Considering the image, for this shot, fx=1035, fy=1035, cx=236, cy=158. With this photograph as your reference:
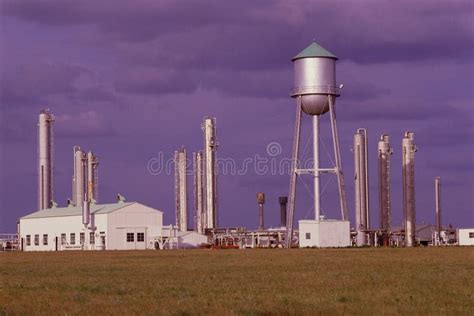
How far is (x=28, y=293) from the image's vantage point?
30.9 meters

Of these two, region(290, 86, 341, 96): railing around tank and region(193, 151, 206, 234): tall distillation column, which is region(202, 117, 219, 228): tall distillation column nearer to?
region(193, 151, 206, 234): tall distillation column

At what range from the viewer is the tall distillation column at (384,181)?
120 meters

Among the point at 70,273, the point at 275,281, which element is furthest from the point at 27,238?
the point at 275,281

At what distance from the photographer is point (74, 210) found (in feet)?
407

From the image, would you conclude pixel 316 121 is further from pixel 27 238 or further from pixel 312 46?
pixel 27 238

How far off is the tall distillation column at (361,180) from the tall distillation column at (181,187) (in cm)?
2408

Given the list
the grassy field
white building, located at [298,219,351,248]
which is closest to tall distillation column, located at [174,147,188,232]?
white building, located at [298,219,351,248]

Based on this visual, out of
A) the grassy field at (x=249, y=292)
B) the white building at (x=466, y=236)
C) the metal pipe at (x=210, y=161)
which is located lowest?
the grassy field at (x=249, y=292)

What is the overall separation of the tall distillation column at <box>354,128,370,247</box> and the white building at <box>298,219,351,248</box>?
51.9 ft

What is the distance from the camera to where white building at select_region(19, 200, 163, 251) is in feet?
386

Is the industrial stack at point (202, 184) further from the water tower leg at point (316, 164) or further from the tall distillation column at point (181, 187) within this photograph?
the water tower leg at point (316, 164)

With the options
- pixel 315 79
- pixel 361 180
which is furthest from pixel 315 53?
pixel 361 180

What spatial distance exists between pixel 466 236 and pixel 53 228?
49205 millimetres

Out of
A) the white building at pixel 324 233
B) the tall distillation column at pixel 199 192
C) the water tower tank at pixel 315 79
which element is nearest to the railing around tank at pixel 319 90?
the water tower tank at pixel 315 79
